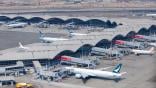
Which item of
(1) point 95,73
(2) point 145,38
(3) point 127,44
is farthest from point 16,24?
(1) point 95,73

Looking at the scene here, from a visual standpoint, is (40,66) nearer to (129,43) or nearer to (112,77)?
(112,77)

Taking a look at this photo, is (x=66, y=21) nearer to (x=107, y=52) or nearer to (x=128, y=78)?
(x=107, y=52)

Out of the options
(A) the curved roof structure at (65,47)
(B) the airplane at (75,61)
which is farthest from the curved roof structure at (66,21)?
(B) the airplane at (75,61)

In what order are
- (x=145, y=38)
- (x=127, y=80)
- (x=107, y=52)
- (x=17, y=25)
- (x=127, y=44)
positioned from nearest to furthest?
(x=127, y=80) → (x=107, y=52) → (x=127, y=44) → (x=145, y=38) → (x=17, y=25)

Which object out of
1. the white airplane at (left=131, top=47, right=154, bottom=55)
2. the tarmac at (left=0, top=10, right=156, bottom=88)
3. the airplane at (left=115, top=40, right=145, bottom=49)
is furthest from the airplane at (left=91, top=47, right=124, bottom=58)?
the airplane at (left=115, top=40, right=145, bottom=49)

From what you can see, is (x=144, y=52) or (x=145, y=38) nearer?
(x=144, y=52)

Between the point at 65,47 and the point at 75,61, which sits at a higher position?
the point at 65,47

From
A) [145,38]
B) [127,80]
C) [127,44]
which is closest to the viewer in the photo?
[127,80]

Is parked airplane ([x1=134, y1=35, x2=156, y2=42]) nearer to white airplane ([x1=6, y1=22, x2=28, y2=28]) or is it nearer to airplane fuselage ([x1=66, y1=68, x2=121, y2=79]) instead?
airplane fuselage ([x1=66, y1=68, x2=121, y2=79])
